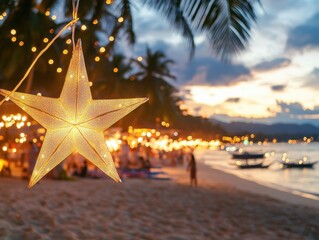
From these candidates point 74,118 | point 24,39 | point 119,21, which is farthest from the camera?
point 24,39

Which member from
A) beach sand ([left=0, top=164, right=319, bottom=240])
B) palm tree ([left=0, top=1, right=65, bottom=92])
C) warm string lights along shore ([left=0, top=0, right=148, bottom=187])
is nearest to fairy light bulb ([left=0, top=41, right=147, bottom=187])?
warm string lights along shore ([left=0, top=0, right=148, bottom=187])

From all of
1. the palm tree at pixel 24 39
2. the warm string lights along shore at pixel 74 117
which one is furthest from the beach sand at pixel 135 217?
the warm string lights along shore at pixel 74 117

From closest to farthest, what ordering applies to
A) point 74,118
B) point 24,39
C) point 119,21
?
point 74,118, point 119,21, point 24,39

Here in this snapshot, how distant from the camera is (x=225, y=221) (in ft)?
28.5

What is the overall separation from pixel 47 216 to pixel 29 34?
4203mm

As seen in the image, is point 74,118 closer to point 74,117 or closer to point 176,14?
point 74,117

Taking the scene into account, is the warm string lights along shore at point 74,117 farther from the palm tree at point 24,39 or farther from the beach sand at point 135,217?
the palm tree at point 24,39

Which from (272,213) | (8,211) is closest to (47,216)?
(8,211)

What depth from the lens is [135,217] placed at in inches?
324

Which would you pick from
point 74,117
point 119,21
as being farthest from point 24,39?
point 74,117

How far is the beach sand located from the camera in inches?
258

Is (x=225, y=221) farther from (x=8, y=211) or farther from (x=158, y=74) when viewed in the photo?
(x=158, y=74)

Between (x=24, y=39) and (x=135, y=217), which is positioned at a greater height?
(x=24, y=39)

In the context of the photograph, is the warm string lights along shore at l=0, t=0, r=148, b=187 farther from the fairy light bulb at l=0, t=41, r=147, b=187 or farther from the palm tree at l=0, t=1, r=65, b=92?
the palm tree at l=0, t=1, r=65, b=92
